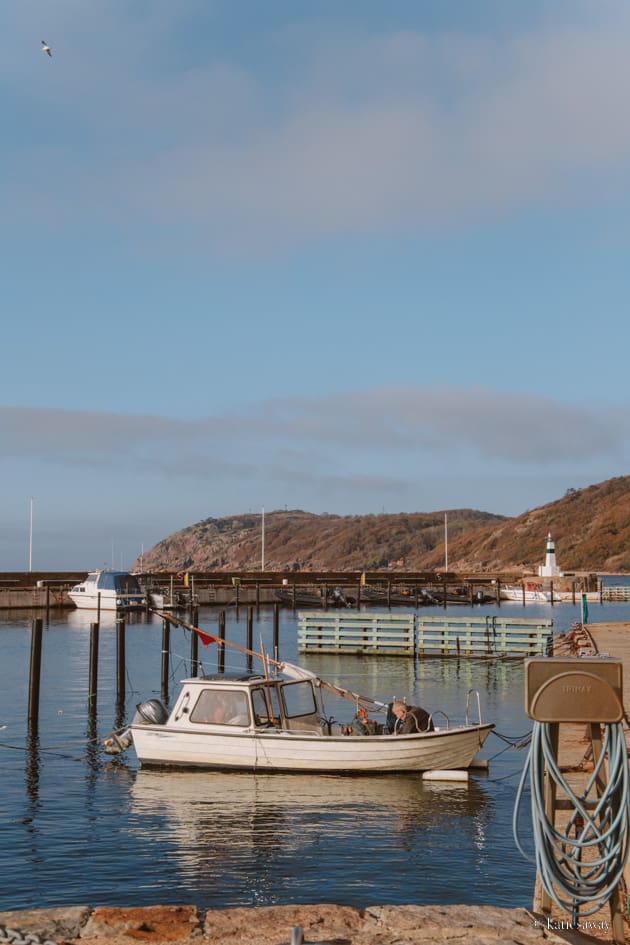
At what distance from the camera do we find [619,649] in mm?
41875

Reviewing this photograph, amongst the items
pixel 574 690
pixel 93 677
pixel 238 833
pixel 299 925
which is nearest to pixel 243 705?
pixel 238 833

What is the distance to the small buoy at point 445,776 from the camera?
22.5 m

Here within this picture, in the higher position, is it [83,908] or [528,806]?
[83,908]

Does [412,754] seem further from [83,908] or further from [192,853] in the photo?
[83,908]

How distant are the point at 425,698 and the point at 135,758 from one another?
1415cm

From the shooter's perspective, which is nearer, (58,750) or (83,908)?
(83,908)

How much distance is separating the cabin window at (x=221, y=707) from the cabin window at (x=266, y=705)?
26 centimetres

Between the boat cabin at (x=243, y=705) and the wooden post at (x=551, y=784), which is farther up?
the wooden post at (x=551, y=784)

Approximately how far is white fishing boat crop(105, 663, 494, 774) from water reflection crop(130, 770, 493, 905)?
1.20ft

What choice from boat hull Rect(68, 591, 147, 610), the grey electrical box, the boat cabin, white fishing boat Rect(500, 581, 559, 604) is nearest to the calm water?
the boat cabin

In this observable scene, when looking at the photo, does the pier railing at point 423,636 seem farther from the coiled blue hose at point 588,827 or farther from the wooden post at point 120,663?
the coiled blue hose at point 588,827

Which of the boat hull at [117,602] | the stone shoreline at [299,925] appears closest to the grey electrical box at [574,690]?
the stone shoreline at [299,925]

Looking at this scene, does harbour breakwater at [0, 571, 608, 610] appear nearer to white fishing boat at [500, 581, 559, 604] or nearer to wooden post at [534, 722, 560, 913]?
white fishing boat at [500, 581, 559, 604]

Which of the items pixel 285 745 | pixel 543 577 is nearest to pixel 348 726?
pixel 285 745
